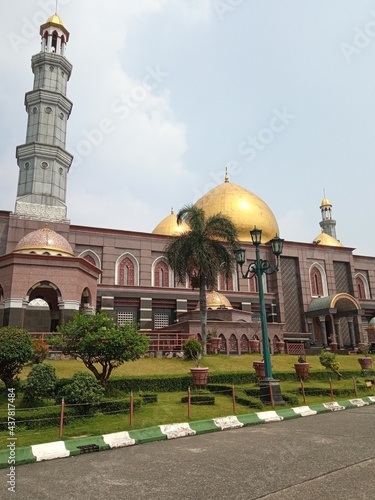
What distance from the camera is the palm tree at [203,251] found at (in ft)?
78.2

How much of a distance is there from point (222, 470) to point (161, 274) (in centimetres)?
2888

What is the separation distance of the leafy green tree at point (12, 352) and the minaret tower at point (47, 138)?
18.7 m

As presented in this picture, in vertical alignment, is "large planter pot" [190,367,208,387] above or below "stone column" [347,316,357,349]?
below

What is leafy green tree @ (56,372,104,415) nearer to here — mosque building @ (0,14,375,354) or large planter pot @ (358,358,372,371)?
mosque building @ (0,14,375,354)

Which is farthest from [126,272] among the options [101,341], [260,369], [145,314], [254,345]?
[101,341]

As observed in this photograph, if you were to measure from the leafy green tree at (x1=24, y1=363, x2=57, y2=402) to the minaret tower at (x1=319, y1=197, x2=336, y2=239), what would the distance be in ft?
183

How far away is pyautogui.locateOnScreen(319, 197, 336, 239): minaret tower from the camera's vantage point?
62.3m

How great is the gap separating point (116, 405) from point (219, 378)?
6431 mm

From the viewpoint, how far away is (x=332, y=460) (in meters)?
7.20

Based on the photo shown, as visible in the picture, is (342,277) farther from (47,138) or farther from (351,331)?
(47,138)

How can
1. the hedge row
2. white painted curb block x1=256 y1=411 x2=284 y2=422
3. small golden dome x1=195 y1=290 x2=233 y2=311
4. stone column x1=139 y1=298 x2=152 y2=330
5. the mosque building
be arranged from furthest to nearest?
1. stone column x1=139 y1=298 x2=152 y2=330
2. small golden dome x1=195 y1=290 x2=233 y2=311
3. the mosque building
4. white painted curb block x1=256 y1=411 x2=284 y2=422
5. the hedge row

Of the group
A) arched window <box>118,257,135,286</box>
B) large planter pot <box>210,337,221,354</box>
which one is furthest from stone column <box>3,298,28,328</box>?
arched window <box>118,257,135,286</box>

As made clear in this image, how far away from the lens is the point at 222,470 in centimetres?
690

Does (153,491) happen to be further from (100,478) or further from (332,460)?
(332,460)
